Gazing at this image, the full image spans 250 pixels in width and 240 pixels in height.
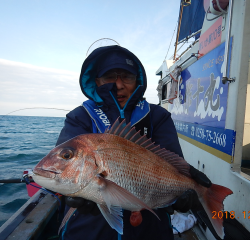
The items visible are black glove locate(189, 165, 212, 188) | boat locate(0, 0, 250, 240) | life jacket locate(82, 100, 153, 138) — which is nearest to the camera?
black glove locate(189, 165, 212, 188)

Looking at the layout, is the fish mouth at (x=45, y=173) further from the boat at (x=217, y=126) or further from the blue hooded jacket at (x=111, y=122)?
the boat at (x=217, y=126)

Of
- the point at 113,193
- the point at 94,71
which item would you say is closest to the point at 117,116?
the point at 94,71

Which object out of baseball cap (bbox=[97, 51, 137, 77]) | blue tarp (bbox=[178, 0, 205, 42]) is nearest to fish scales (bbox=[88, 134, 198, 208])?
baseball cap (bbox=[97, 51, 137, 77])

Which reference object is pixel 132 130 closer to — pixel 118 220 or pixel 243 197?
pixel 118 220

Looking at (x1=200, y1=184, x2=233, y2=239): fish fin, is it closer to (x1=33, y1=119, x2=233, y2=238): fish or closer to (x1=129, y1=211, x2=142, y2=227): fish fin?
(x1=33, y1=119, x2=233, y2=238): fish

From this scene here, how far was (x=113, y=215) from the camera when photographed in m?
1.33

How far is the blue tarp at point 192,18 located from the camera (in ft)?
24.4

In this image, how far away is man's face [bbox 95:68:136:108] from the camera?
213cm

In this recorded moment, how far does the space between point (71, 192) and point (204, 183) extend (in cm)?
134

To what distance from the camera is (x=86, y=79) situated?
232 centimetres

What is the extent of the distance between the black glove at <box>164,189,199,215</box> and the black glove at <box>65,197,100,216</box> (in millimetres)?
765

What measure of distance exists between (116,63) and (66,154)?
4.01ft

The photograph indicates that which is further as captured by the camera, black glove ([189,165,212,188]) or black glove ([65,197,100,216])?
black glove ([189,165,212,188])

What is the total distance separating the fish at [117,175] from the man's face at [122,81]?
67cm
